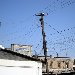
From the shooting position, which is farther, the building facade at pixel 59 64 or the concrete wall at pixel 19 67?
the building facade at pixel 59 64

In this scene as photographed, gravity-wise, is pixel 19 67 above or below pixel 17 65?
below

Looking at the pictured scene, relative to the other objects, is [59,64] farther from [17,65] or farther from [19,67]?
[17,65]

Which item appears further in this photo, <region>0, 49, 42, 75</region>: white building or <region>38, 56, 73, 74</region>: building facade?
<region>38, 56, 73, 74</region>: building facade

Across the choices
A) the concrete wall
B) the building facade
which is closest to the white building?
the concrete wall

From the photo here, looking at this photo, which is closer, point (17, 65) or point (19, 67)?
point (17, 65)

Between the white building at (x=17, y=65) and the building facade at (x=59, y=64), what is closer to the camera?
the white building at (x=17, y=65)

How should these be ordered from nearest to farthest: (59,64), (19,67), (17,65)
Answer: (17,65) < (19,67) < (59,64)

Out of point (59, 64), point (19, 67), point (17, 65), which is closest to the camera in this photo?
point (17, 65)

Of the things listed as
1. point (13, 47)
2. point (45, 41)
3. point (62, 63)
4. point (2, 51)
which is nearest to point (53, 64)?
point (62, 63)

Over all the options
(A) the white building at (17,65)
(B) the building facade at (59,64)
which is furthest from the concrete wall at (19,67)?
(B) the building facade at (59,64)

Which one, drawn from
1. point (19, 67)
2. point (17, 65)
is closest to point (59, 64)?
point (19, 67)

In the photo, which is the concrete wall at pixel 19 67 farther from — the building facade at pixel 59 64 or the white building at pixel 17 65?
the building facade at pixel 59 64

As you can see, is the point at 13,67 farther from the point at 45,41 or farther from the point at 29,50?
the point at 29,50

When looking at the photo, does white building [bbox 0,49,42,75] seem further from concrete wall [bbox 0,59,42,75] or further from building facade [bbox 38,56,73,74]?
building facade [bbox 38,56,73,74]
